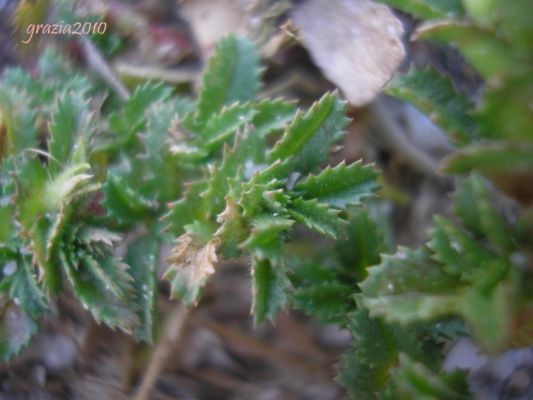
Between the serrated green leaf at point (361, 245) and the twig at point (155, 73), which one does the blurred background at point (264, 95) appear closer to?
the twig at point (155, 73)

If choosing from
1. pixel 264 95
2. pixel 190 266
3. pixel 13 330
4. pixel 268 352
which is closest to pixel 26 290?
pixel 13 330

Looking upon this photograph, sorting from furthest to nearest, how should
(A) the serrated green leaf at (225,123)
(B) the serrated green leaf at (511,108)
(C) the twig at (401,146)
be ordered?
(C) the twig at (401,146) < (A) the serrated green leaf at (225,123) < (B) the serrated green leaf at (511,108)

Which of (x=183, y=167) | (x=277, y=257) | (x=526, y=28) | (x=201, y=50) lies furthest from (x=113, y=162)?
(x=526, y=28)

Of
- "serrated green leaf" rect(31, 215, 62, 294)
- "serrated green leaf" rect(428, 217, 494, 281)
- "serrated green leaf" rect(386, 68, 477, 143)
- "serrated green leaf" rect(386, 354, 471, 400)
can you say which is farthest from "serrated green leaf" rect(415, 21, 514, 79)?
"serrated green leaf" rect(31, 215, 62, 294)
